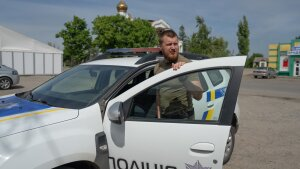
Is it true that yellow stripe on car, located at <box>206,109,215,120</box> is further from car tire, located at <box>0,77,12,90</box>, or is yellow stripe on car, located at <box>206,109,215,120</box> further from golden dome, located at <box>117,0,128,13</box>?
golden dome, located at <box>117,0,128,13</box>

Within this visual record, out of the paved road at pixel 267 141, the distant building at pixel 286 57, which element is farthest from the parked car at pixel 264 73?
the paved road at pixel 267 141

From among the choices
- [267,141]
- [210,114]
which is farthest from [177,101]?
[267,141]

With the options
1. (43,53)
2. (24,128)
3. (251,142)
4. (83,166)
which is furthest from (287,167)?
(43,53)

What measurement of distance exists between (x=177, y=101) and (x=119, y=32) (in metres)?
40.0

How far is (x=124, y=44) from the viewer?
41.2 m

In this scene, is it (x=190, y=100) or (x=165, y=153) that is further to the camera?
(x=190, y=100)

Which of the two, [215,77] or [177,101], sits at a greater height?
[215,77]

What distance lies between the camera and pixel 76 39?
44.0m

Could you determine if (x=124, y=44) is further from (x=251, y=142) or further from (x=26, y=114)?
(x=26, y=114)

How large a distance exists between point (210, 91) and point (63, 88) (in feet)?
5.49

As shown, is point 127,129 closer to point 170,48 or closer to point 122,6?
point 170,48

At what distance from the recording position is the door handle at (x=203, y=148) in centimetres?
232

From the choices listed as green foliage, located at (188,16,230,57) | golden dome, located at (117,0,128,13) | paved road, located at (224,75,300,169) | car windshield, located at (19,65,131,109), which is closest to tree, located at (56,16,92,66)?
golden dome, located at (117,0,128,13)

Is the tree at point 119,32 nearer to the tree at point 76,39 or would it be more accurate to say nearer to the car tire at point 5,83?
the tree at point 76,39
